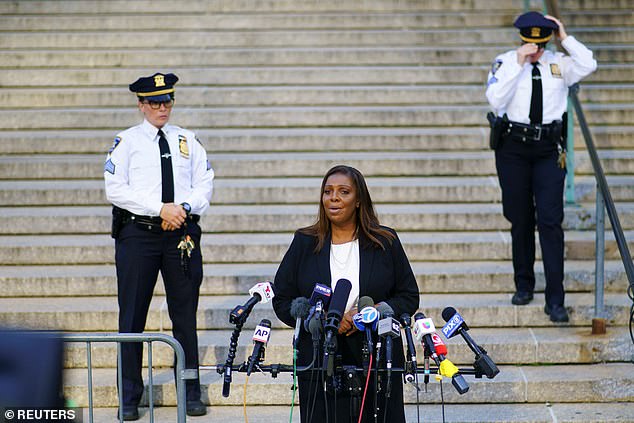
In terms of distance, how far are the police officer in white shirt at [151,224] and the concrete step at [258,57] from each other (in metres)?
4.32

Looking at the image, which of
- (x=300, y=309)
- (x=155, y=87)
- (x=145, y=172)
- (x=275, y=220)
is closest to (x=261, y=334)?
(x=300, y=309)

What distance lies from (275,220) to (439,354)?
4213mm

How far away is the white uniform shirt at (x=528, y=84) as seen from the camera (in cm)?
708

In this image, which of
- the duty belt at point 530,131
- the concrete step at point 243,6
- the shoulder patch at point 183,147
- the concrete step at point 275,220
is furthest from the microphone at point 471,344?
the concrete step at point 243,6

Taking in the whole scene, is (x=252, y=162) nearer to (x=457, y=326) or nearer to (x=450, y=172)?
(x=450, y=172)

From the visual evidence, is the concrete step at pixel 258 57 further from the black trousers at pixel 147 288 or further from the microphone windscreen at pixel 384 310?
the microphone windscreen at pixel 384 310

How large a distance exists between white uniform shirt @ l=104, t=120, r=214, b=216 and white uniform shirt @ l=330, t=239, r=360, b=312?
5.23 ft

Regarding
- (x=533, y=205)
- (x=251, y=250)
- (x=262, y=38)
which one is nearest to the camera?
(x=533, y=205)

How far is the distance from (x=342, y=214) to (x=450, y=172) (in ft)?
14.0

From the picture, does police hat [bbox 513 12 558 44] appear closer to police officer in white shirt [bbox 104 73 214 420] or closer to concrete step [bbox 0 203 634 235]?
concrete step [bbox 0 203 634 235]

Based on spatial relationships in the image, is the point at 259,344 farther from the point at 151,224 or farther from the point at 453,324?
the point at 151,224

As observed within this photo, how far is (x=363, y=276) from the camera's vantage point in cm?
484

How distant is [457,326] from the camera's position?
4258 mm

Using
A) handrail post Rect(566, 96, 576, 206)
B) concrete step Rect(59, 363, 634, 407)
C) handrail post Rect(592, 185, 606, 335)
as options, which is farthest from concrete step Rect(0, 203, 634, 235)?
concrete step Rect(59, 363, 634, 407)
